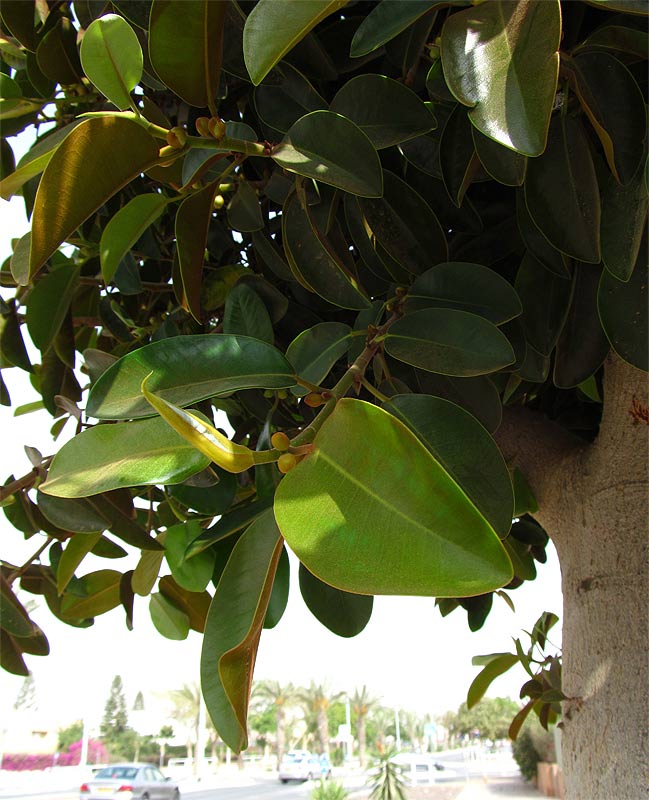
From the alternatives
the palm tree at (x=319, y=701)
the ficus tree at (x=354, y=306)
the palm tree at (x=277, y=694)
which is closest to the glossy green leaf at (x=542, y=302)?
the ficus tree at (x=354, y=306)

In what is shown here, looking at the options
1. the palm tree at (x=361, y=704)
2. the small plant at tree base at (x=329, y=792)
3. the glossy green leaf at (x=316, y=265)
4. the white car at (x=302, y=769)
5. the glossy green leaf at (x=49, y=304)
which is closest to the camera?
the glossy green leaf at (x=316, y=265)

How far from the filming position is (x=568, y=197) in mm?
395

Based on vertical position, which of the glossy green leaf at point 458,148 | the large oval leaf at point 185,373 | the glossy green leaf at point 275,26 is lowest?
the large oval leaf at point 185,373

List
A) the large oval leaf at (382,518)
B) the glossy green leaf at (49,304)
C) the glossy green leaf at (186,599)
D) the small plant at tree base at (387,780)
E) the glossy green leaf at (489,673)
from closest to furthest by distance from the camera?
the large oval leaf at (382,518) < the glossy green leaf at (49,304) < the glossy green leaf at (186,599) < the glossy green leaf at (489,673) < the small plant at tree base at (387,780)

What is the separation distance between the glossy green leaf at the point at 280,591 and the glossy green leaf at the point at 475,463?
0.17 metres

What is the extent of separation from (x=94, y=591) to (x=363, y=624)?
0.33 meters

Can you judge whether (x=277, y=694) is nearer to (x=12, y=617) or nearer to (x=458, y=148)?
(x=12, y=617)

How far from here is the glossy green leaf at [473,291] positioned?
415 mm

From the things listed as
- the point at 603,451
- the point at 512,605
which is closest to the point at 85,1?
the point at 603,451

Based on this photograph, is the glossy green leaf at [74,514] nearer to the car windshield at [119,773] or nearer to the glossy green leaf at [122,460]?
the glossy green leaf at [122,460]

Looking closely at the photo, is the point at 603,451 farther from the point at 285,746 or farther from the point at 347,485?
the point at 285,746

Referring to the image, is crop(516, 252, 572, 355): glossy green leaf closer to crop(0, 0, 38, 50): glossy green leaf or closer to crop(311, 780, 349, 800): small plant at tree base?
crop(0, 0, 38, 50): glossy green leaf

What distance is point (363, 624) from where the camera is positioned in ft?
1.68

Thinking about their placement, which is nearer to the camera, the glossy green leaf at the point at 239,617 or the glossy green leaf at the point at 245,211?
the glossy green leaf at the point at 239,617
